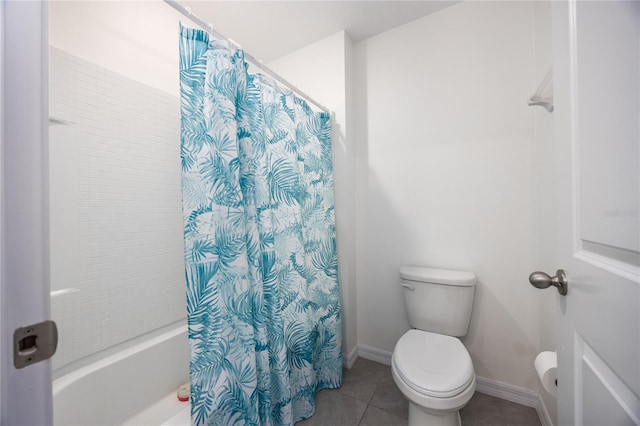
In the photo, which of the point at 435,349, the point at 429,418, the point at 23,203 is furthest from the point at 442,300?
the point at 23,203

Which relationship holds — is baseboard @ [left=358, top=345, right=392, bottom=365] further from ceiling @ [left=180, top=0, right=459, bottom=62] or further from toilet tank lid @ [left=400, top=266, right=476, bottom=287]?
ceiling @ [left=180, top=0, right=459, bottom=62]

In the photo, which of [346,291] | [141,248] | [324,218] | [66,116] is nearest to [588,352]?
[324,218]

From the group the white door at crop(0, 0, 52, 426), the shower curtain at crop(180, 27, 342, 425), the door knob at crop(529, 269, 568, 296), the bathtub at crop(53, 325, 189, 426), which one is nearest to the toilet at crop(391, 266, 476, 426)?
the shower curtain at crop(180, 27, 342, 425)

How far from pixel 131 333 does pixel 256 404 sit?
81cm

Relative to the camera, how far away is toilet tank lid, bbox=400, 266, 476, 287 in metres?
1.40

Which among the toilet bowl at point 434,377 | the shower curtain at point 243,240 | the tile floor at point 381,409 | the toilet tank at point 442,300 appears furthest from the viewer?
the toilet tank at point 442,300

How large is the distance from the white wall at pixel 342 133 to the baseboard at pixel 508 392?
33.0 inches

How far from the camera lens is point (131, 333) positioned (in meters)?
1.29

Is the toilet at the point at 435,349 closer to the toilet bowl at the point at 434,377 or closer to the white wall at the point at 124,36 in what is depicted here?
the toilet bowl at the point at 434,377

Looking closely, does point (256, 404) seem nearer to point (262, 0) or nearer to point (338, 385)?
point (338, 385)

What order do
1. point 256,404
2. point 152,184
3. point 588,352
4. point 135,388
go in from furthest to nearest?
point 152,184, point 135,388, point 256,404, point 588,352

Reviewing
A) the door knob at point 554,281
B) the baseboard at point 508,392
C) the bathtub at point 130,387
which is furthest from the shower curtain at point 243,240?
the baseboard at point 508,392

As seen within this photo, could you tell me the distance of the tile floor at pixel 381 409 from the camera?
4.30 ft

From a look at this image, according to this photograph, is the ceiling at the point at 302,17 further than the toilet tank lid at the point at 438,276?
Yes
